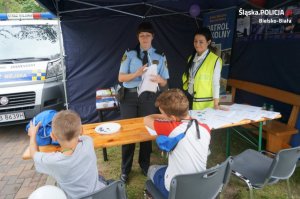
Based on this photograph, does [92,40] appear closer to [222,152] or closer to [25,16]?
[25,16]

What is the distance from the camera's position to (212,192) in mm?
1715

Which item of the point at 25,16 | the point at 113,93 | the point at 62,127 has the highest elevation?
the point at 25,16

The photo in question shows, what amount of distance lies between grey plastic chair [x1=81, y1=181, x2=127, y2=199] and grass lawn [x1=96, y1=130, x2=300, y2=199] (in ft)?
4.53

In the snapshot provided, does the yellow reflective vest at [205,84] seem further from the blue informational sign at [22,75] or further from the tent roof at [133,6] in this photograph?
the blue informational sign at [22,75]

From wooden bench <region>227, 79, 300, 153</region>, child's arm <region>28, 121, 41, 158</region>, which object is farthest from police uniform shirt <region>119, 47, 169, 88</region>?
wooden bench <region>227, 79, 300, 153</region>

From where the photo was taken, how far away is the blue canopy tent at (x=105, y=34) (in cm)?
436

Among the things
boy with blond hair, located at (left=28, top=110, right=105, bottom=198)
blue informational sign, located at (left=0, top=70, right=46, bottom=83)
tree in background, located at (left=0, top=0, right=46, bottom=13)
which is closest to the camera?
boy with blond hair, located at (left=28, top=110, right=105, bottom=198)

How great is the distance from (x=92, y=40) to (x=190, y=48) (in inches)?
80.5

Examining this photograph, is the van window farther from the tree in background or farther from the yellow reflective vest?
the tree in background

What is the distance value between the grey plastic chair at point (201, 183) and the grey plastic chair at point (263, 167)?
1.37 feet

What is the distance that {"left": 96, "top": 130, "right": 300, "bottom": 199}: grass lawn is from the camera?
9.10ft

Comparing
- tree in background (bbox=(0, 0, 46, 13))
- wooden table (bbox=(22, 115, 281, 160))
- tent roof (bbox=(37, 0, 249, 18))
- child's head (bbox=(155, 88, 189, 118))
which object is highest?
tree in background (bbox=(0, 0, 46, 13))

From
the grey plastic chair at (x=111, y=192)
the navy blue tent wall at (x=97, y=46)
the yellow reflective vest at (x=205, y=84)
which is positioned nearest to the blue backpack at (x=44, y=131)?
the grey plastic chair at (x=111, y=192)

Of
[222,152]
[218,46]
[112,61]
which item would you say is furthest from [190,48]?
[222,152]
